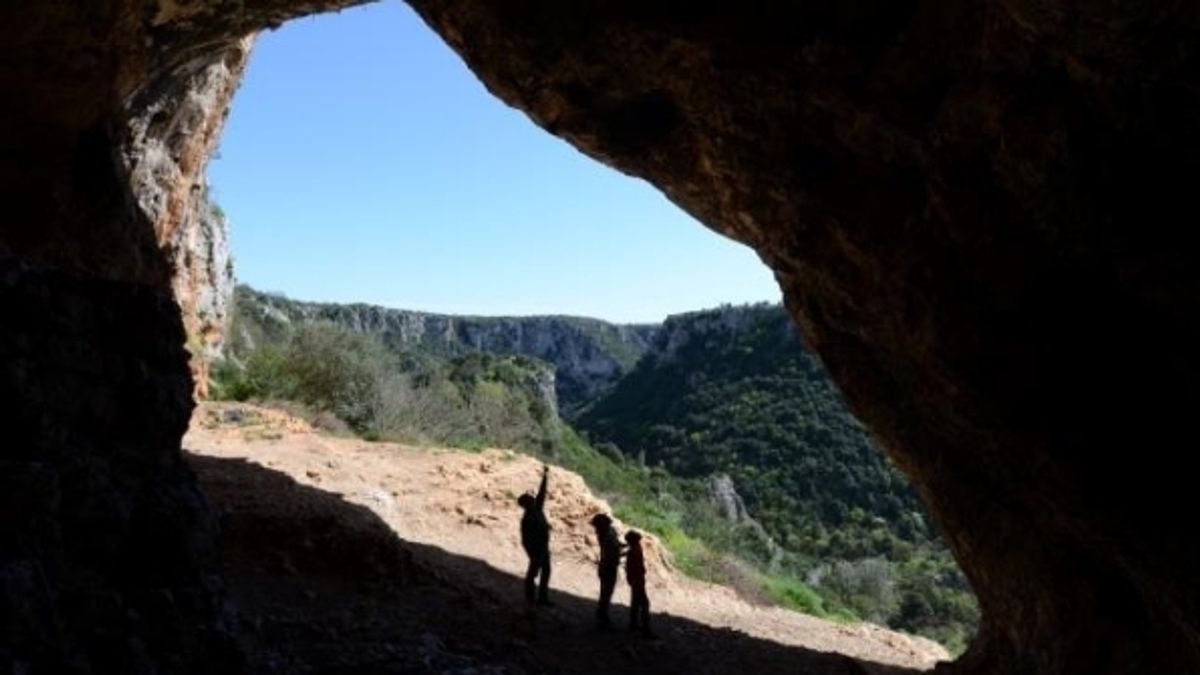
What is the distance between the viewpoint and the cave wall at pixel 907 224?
507 cm

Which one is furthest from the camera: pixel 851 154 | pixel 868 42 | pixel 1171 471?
pixel 851 154

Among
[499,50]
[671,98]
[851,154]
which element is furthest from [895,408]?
[499,50]

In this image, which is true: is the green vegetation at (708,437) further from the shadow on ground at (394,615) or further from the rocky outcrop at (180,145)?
the shadow on ground at (394,615)

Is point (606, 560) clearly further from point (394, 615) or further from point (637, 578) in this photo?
point (394, 615)

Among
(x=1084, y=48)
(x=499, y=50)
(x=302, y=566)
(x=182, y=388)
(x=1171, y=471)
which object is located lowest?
(x=302, y=566)

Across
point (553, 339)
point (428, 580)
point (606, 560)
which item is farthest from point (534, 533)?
point (553, 339)

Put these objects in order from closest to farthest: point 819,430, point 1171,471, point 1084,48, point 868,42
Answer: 1. point 1084,48
2. point 1171,471
3. point 868,42
4. point 819,430

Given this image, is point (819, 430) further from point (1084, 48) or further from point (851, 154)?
point (1084, 48)

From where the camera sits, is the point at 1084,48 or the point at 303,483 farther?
the point at 303,483

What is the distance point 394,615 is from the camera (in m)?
9.39

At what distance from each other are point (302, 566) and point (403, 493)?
614 cm

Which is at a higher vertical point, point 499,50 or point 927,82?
point 499,50

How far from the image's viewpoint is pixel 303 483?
15.1m

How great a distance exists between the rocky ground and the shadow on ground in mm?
28
